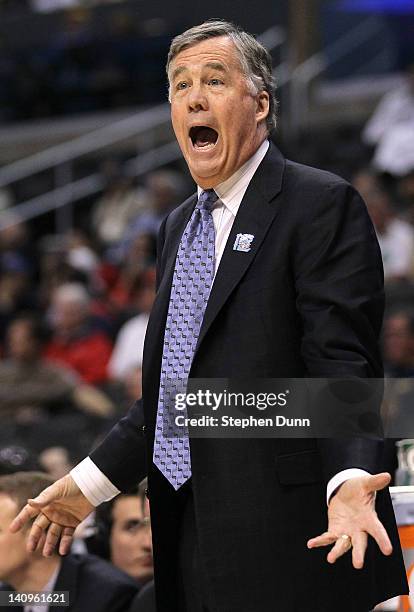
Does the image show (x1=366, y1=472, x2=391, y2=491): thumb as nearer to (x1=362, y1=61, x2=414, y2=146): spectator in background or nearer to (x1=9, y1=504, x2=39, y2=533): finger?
(x1=9, y1=504, x2=39, y2=533): finger

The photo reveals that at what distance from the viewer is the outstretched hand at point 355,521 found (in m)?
1.93

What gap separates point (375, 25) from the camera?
10156 millimetres

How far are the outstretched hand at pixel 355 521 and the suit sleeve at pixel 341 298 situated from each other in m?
0.05

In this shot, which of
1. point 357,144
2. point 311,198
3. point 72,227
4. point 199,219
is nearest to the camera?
point 311,198

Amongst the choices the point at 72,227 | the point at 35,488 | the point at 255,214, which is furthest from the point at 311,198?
the point at 72,227

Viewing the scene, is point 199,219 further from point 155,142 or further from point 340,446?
point 155,142

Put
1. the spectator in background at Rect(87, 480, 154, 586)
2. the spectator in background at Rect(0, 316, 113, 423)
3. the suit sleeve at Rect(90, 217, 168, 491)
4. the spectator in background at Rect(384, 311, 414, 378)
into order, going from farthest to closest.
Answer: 1. the spectator in background at Rect(0, 316, 113, 423)
2. the spectator in background at Rect(384, 311, 414, 378)
3. the spectator in background at Rect(87, 480, 154, 586)
4. the suit sleeve at Rect(90, 217, 168, 491)

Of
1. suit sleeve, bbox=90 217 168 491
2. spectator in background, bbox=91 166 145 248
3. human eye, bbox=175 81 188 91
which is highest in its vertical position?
spectator in background, bbox=91 166 145 248

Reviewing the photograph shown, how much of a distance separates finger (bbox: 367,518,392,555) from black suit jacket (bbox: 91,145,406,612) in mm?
142

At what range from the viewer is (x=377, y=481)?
196 centimetres

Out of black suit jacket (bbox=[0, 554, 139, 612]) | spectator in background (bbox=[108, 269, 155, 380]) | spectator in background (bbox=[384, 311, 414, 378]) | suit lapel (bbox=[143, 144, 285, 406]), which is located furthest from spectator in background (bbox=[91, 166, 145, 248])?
suit lapel (bbox=[143, 144, 285, 406])

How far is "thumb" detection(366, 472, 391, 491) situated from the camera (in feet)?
6.42

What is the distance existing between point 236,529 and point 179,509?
149 mm

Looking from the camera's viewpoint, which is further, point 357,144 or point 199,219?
point 357,144
